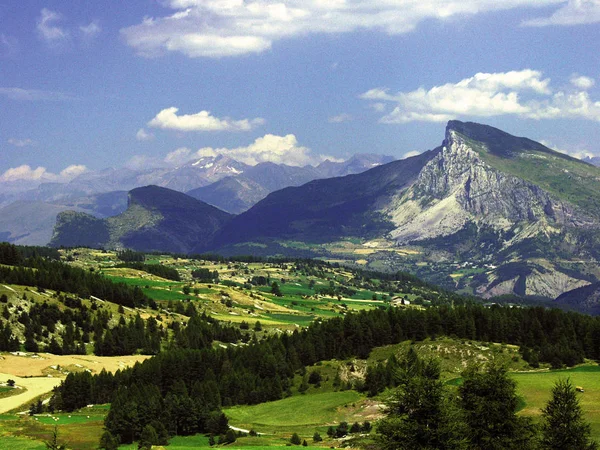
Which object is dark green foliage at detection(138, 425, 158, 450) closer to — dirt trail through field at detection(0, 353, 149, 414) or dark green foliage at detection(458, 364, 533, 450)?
dirt trail through field at detection(0, 353, 149, 414)

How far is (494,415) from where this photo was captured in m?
62.1

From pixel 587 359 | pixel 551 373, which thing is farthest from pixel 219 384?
pixel 587 359

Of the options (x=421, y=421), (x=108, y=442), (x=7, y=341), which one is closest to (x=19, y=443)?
(x=108, y=442)

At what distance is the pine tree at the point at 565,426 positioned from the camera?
6044 cm

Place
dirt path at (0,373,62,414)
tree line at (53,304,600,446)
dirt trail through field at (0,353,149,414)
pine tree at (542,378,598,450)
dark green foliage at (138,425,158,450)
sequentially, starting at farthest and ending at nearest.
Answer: dirt trail through field at (0,353,149,414) < tree line at (53,304,600,446) < dirt path at (0,373,62,414) < dark green foliage at (138,425,158,450) < pine tree at (542,378,598,450)

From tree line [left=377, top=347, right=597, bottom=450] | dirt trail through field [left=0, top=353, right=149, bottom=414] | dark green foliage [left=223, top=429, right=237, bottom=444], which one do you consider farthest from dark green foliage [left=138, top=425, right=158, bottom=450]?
tree line [left=377, top=347, right=597, bottom=450]

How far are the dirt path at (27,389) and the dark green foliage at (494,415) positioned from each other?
9099 cm

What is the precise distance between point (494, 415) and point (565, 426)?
6650 mm

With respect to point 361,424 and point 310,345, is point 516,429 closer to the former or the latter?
point 361,424

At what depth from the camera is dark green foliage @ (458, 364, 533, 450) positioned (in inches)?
2406

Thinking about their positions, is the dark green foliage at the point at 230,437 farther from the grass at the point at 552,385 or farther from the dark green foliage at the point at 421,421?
the grass at the point at 552,385

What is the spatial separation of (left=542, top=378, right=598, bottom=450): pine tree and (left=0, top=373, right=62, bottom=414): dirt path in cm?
9721

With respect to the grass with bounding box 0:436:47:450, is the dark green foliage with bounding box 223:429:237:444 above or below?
below

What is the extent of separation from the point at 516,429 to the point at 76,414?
85.6 meters
